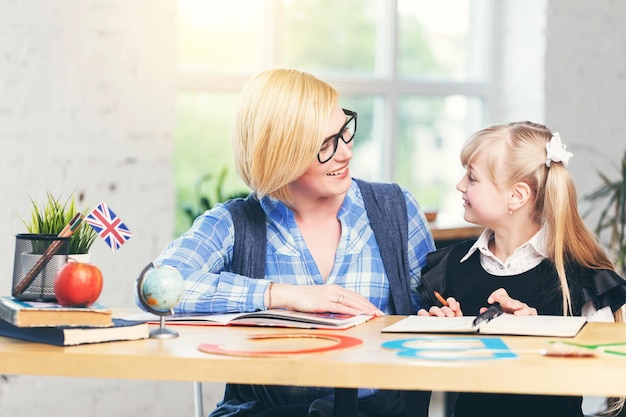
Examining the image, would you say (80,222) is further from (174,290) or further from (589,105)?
(589,105)

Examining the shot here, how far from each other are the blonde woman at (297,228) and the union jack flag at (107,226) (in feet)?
0.59

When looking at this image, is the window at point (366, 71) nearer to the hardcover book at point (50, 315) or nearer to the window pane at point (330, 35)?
the window pane at point (330, 35)

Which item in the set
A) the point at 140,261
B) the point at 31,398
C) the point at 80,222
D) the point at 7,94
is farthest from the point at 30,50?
the point at 80,222

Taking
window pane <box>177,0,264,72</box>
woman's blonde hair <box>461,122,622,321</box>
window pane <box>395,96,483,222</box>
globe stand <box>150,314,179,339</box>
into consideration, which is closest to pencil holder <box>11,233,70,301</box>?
globe stand <box>150,314,179,339</box>

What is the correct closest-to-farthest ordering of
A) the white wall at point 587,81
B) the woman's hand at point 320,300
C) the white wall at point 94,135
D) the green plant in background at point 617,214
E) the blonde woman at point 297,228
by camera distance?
the woman's hand at point 320,300 < the blonde woman at point 297,228 < the white wall at point 94,135 < the green plant in background at point 617,214 < the white wall at point 587,81

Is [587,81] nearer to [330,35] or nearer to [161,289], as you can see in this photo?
[330,35]

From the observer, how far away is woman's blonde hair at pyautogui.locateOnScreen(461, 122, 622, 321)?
2.14 m

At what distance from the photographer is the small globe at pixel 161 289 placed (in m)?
1.62

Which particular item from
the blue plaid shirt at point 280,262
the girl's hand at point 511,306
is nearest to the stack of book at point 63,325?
the blue plaid shirt at point 280,262

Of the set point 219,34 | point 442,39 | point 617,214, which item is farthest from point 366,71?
point 617,214

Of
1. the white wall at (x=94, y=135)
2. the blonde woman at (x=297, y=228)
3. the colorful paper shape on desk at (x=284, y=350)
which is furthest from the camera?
the white wall at (x=94, y=135)

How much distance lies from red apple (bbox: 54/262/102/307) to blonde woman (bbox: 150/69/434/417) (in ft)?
1.23

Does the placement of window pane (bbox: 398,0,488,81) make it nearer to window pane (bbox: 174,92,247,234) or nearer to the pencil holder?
window pane (bbox: 174,92,247,234)

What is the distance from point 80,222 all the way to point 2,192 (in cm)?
189
